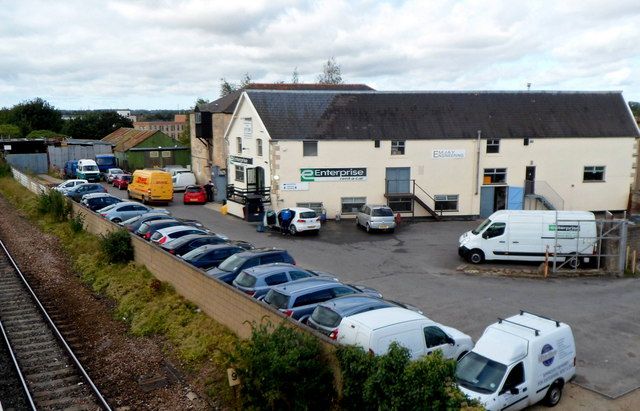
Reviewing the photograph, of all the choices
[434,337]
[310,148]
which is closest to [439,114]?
[310,148]

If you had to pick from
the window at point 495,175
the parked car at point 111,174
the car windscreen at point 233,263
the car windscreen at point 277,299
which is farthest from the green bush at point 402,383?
the parked car at point 111,174

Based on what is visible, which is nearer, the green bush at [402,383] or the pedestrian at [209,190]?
the green bush at [402,383]

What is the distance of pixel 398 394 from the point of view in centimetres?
889

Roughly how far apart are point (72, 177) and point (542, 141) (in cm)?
4440

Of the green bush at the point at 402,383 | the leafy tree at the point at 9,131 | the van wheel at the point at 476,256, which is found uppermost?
the leafy tree at the point at 9,131

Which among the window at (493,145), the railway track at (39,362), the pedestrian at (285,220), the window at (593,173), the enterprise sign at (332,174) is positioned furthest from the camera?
the window at (593,173)

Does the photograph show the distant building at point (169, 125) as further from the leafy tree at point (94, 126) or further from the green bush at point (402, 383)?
the green bush at point (402, 383)

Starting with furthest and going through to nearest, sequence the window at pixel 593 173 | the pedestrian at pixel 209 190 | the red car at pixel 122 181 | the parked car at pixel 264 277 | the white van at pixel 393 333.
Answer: the red car at pixel 122 181 < the pedestrian at pixel 209 190 < the window at pixel 593 173 < the parked car at pixel 264 277 < the white van at pixel 393 333

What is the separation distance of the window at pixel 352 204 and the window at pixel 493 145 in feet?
27.6

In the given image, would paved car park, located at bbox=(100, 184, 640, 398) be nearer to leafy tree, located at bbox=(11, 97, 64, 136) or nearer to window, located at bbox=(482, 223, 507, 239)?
window, located at bbox=(482, 223, 507, 239)

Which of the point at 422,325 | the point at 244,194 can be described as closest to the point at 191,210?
the point at 244,194

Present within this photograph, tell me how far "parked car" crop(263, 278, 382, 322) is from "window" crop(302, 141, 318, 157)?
18.9 m

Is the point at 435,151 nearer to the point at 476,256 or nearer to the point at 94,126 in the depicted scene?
the point at 476,256

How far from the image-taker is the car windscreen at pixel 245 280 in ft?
53.5
